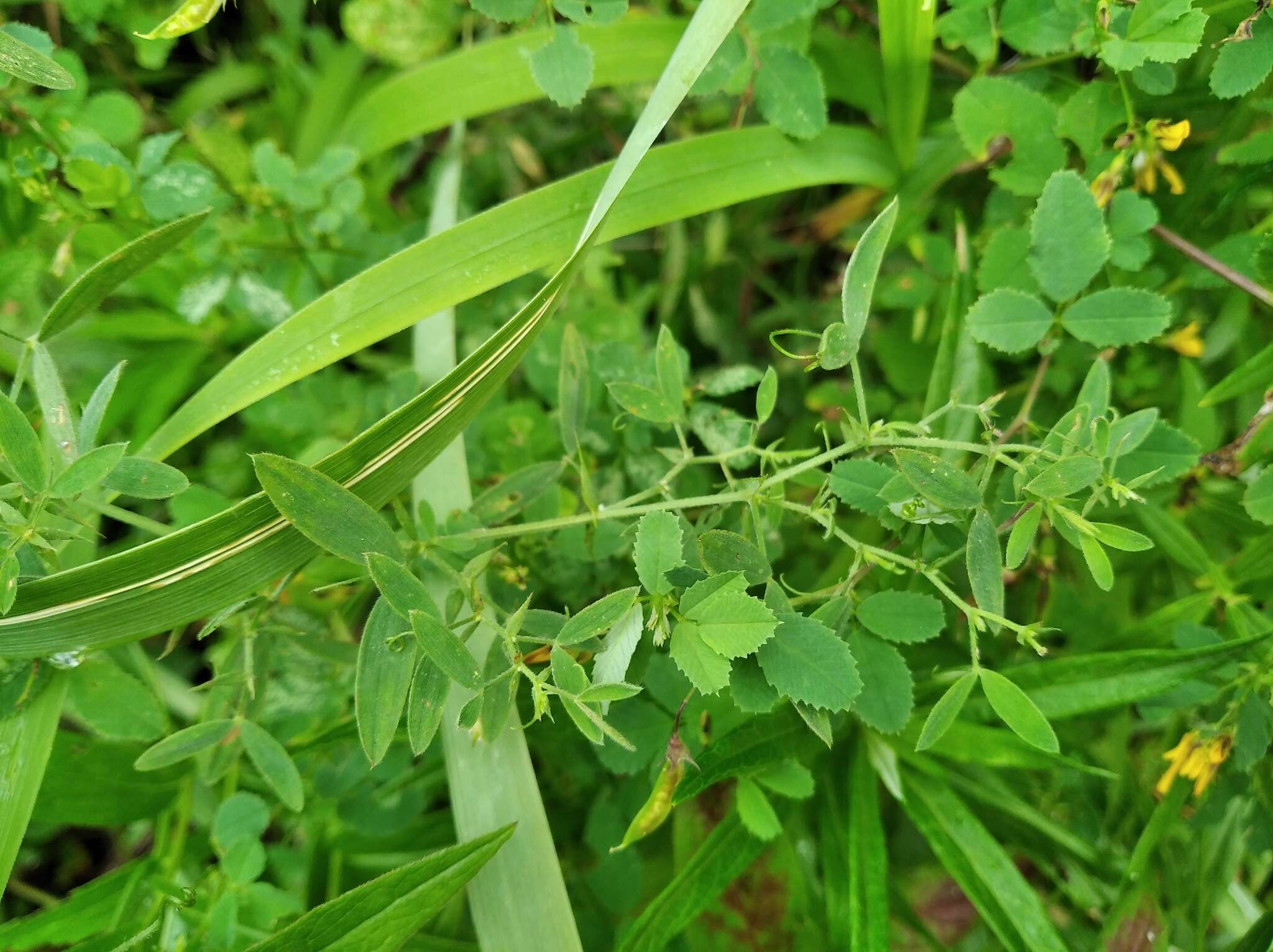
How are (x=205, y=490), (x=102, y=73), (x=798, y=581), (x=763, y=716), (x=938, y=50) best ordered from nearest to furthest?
(x=763, y=716) → (x=205, y=490) → (x=798, y=581) → (x=938, y=50) → (x=102, y=73)

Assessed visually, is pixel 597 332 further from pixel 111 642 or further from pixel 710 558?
pixel 111 642

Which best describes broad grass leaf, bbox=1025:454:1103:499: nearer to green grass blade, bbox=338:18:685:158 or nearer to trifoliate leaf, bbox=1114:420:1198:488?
trifoliate leaf, bbox=1114:420:1198:488

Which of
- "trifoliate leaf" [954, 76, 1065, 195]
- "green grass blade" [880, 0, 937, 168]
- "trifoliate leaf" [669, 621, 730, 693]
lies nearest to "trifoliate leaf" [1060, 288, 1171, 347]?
"trifoliate leaf" [954, 76, 1065, 195]

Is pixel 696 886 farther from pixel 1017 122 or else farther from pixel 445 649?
pixel 1017 122

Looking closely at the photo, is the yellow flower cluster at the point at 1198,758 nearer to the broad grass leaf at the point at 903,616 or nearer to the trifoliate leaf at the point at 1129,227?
the broad grass leaf at the point at 903,616

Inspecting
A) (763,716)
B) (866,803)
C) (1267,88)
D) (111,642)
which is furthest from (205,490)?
(1267,88)

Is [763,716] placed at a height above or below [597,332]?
below

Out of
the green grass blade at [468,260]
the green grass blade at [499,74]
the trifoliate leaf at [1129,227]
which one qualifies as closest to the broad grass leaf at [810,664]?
the green grass blade at [468,260]
